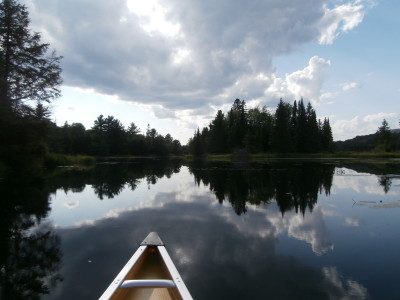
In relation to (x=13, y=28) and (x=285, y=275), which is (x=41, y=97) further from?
(x=285, y=275)

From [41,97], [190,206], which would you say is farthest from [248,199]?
[41,97]

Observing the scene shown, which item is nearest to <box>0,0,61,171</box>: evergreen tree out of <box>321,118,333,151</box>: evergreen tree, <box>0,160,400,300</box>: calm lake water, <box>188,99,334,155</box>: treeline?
<box>0,160,400,300</box>: calm lake water

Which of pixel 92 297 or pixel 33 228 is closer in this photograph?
pixel 92 297

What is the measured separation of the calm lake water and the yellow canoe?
0.68 meters

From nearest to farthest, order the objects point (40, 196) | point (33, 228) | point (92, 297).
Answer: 1. point (92, 297)
2. point (33, 228)
3. point (40, 196)

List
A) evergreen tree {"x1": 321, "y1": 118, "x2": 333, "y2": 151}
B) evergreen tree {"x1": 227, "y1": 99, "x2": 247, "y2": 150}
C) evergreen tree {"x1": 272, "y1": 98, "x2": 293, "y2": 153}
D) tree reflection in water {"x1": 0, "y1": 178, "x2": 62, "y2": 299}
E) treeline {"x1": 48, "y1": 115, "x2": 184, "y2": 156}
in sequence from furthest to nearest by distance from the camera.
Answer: treeline {"x1": 48, "y1": 115, "x2": 184, "y2": 156} → evergreen tree {"x1": 321, "y1": 118, "x2": 333, "y2": 151} → evergreen tree {"x1": 227, "y1": 99, "x2": 247, "y2": 150} → evergreen tree {"x1": 272, "y1": 98, "x2": 293, "y2": 153} → tree reflection in water {"x1": 0, "y1": 178, "x2": 62, "y2": 299}

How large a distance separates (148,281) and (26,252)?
4708 millimetres

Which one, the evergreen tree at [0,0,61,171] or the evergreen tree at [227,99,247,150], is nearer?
the evergreen tree at [0,0,61,171]

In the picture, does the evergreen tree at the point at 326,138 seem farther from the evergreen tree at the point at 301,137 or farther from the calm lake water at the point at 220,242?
the calm lake water at the point at 220,242

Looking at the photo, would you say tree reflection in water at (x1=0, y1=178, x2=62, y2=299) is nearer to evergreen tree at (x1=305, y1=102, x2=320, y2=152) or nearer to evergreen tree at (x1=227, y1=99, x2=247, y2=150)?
evergreen tree at (x1=227, y1=99, x2=247, y2=150)

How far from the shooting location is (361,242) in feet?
26.6

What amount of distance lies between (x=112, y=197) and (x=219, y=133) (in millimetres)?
75289

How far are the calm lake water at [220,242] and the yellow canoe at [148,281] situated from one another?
68cm

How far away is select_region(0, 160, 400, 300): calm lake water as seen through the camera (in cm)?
545
